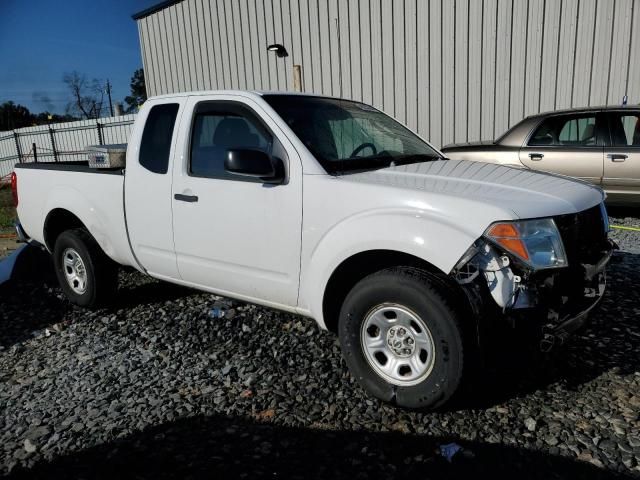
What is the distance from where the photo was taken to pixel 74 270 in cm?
471

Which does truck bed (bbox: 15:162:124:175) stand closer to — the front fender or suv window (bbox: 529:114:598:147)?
the front fender

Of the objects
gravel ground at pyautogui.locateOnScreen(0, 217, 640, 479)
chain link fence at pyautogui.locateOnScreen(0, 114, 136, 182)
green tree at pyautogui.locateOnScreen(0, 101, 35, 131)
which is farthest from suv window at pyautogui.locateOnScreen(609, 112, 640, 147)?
green tree at pyautogui.locateOnScreen(0, 101, 35, 131)

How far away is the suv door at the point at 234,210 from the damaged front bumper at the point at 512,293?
1083 millimetres

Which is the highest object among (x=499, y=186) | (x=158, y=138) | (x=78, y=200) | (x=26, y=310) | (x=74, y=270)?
(x=158, y=138)

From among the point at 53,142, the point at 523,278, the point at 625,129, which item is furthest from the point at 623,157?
the point at 53,142

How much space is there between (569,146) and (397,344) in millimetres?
5627

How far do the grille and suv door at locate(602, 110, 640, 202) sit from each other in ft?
14.7

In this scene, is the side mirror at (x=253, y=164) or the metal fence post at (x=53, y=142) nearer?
the side mirror at (x=253, y=164)

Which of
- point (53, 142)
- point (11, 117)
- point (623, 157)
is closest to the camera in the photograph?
point (623, 157)

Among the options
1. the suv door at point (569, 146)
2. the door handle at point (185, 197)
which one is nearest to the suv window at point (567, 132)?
the suv door at point (569, 146)

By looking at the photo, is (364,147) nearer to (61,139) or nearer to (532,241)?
(532,241)

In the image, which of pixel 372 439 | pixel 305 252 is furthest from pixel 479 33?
pixel 372 439

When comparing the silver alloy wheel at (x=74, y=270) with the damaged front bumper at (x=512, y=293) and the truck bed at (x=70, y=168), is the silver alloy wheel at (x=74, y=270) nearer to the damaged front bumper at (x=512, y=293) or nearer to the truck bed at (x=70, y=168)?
the truck bed at (x=70, y=168)

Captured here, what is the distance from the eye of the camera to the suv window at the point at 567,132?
7199mm
